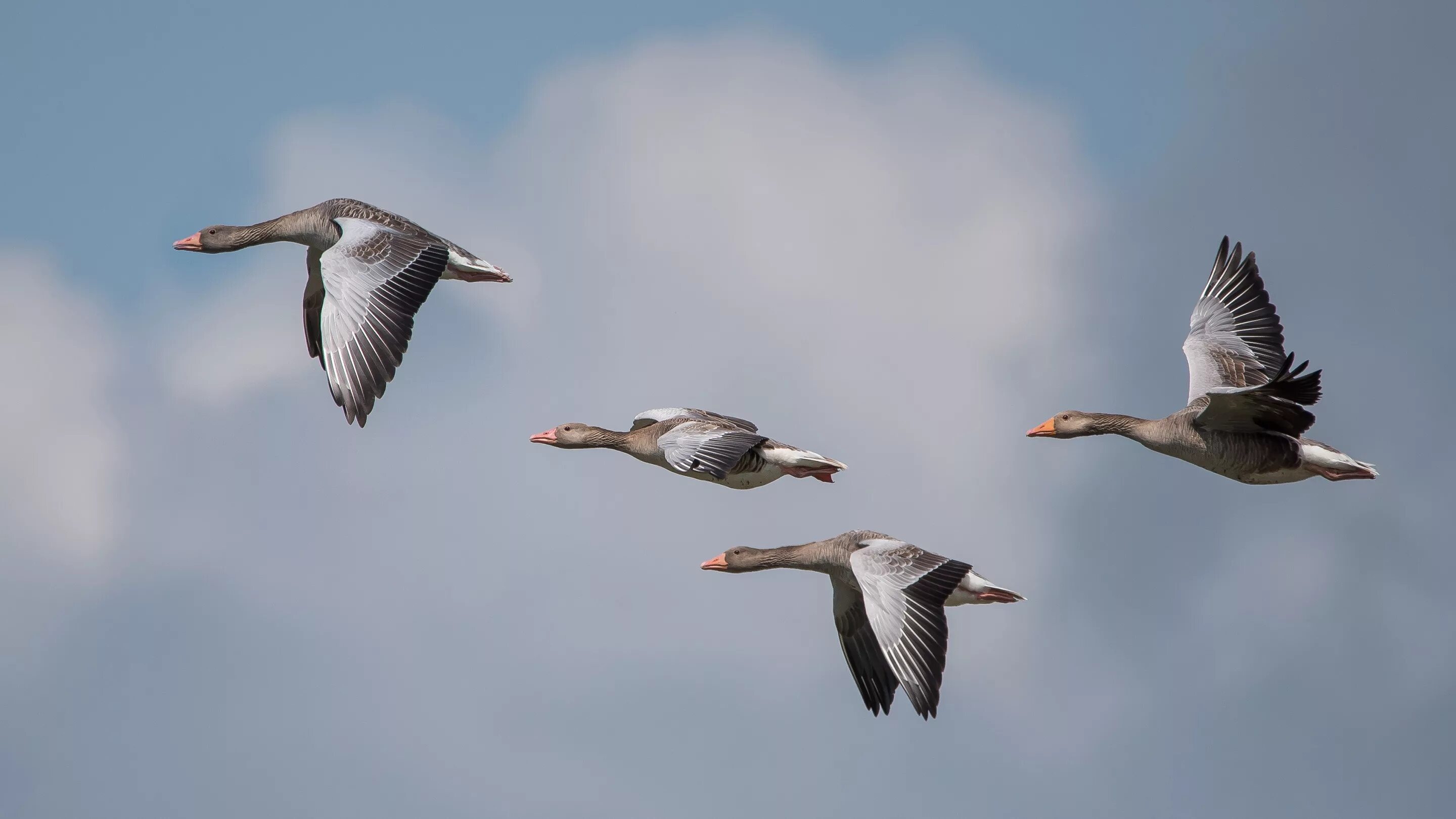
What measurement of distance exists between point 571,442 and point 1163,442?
5.58m

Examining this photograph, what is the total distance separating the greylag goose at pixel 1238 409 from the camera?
12.1 metres

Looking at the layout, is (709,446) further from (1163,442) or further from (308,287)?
(308,287)

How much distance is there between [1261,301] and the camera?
1495 cm

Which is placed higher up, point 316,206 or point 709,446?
point 316,206

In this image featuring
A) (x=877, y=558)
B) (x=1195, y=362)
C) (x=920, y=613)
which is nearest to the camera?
(x=920, y=613)

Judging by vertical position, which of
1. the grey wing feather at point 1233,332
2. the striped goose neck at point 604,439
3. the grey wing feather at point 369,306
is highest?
the grey wing feather at point 1233,332

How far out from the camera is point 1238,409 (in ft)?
40.1

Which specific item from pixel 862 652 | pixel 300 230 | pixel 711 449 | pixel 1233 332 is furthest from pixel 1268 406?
pixel 300 230

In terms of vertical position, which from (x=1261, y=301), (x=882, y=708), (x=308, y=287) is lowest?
(x=882, y=708)

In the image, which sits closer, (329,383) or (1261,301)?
(329,383)

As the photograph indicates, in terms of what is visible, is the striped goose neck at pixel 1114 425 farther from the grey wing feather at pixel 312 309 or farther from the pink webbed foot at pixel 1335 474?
the grey wing feather at pixel 312 309

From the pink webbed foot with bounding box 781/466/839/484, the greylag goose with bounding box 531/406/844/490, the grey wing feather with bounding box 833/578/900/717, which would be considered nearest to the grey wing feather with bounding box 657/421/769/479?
the greylag goose with bounding box 531/406/844/490

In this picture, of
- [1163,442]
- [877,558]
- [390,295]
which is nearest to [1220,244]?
[1163,442]

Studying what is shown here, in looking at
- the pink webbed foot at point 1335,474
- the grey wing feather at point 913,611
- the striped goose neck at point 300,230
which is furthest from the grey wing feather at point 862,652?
the striped goose neck at point 300,230
